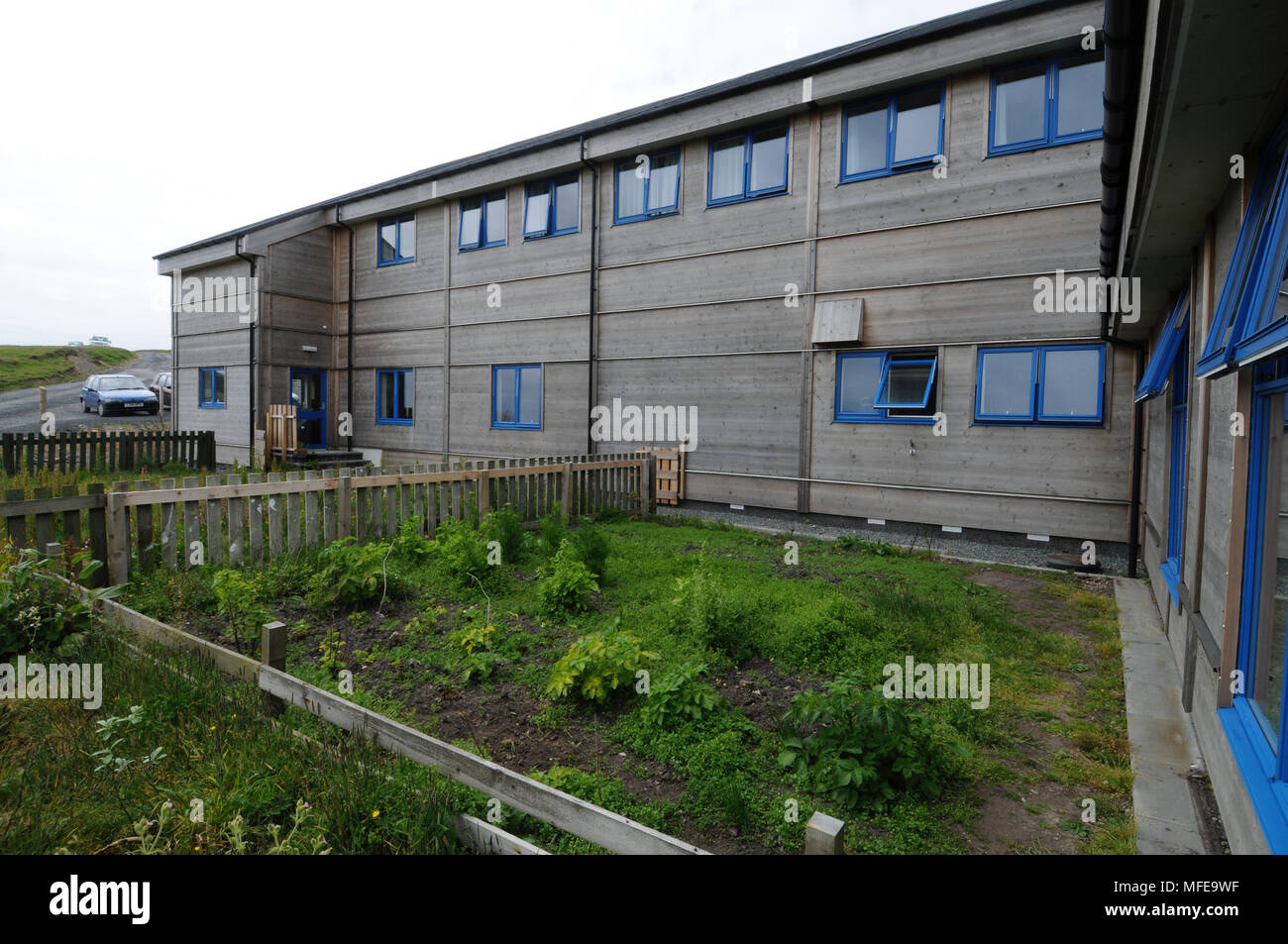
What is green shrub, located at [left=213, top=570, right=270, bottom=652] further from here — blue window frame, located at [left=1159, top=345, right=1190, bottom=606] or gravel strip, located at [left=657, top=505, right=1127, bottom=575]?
gravel strip, located at [left=657, top=505, right=1127, bottom=575]

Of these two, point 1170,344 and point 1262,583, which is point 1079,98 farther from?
point 1262,583

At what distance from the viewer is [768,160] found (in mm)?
13469

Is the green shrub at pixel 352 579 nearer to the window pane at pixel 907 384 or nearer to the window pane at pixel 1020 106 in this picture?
the window pane at pixel 907 384

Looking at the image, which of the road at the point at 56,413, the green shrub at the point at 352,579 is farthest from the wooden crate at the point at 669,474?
the road at the point at 56,413

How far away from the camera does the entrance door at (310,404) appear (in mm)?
21281

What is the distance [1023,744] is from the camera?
439 cm

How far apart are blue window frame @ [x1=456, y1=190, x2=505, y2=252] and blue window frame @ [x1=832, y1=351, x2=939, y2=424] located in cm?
981

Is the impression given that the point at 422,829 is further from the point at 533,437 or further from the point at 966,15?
the point at 533,437

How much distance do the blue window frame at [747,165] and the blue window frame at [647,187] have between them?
0.89 meters

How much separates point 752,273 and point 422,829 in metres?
12.2

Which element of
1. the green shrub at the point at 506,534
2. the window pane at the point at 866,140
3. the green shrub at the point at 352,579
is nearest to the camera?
the green shrub at the point at 352,579

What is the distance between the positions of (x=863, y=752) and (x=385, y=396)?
1939 cm

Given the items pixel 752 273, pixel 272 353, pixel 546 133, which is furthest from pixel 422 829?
pixel 272 353

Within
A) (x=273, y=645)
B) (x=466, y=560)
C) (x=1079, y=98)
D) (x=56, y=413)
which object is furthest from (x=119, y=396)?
(x=1079, y=98)
